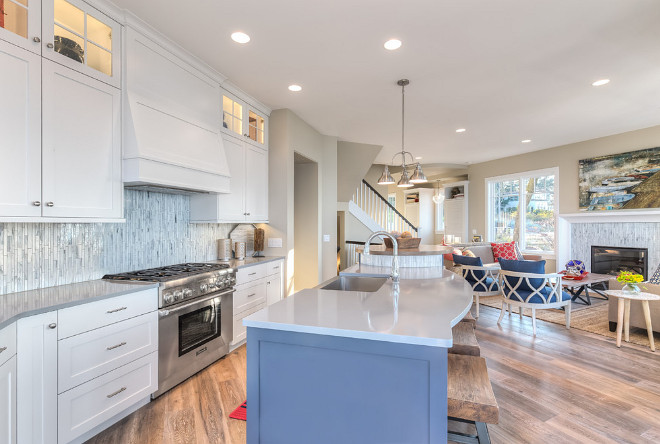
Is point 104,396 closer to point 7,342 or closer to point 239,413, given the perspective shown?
point 7,342

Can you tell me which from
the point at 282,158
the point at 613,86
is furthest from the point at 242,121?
the point at 613,86

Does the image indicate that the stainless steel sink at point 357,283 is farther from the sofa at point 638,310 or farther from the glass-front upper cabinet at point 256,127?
the sofa at point 638,310

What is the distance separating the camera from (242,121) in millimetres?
3846

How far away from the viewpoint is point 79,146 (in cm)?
213

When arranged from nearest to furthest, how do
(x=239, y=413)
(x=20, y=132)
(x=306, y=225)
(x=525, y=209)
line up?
(x=20, y=132), (x=239, y=413), (x=306, y=225), (x=525, y=209)

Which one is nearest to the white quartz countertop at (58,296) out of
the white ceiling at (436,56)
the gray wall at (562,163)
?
the white ceiling at (436,56)

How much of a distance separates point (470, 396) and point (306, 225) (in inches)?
154

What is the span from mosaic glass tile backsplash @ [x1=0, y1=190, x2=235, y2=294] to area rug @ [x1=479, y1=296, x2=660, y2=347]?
4.47m

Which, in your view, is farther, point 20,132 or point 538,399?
point 538,399

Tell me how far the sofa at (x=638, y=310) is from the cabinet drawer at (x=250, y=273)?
4074 millimetres

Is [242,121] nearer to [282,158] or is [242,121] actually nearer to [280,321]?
[282,158]

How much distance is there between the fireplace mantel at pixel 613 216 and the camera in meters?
5.41

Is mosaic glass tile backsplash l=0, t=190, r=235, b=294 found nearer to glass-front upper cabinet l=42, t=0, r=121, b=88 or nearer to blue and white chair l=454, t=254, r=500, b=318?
glass-front upper cabinet l=42, t=0, r=121, b=88

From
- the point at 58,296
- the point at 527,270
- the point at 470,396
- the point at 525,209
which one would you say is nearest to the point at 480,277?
the point at 527,270
